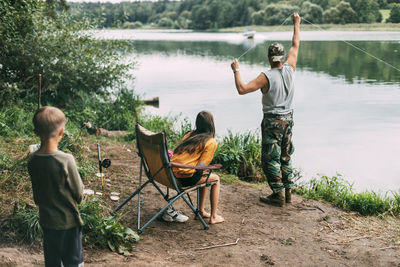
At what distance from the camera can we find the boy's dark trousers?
2.65 m

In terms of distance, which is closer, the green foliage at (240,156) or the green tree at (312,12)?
the green foliage at (240,156)

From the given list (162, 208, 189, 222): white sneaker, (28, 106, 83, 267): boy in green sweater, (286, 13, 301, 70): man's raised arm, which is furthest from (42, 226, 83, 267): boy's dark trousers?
(286, 13, 301, 70): man's raised arm

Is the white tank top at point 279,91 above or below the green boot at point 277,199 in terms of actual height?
above

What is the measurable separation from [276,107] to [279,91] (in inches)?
7.3

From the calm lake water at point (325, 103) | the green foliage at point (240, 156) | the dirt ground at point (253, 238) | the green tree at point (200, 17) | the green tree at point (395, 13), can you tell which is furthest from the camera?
the green tree at point (200, 17)

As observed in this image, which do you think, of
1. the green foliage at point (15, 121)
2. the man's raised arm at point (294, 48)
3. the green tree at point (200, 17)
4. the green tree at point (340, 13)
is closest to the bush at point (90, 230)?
the man's raised arm at point (294, 48)

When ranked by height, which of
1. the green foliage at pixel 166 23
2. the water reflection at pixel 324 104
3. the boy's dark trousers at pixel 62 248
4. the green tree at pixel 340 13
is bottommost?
the water reflection at pixel 324 104

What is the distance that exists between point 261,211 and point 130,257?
1.93 metres

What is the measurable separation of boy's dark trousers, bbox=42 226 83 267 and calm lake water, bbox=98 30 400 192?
5.70 meters

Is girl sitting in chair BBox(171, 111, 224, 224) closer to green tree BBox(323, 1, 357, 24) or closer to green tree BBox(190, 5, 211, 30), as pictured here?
green tree BBox(323, 1, 357, 24)

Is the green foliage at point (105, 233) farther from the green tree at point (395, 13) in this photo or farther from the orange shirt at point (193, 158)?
the green tree at point (395, 13)

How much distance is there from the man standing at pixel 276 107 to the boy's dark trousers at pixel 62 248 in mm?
2621

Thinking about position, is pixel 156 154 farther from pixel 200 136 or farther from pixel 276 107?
pixel 276 107

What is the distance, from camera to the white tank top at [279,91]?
190 inches
